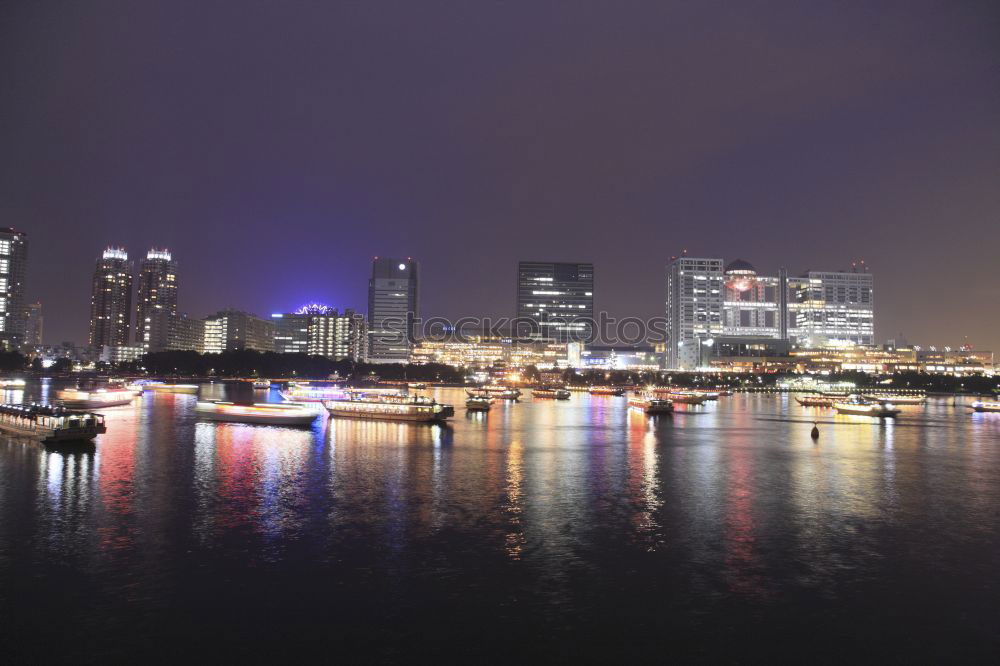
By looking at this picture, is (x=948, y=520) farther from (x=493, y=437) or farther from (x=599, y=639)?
(x=493, y=437)

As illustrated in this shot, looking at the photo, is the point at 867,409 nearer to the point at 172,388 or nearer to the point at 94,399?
the point at 94,399

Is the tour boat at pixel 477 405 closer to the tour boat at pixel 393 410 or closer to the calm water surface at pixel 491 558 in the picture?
the tour boat at pixel 393 410

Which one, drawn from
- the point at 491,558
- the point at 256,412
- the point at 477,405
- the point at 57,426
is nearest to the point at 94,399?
the point at 256,412

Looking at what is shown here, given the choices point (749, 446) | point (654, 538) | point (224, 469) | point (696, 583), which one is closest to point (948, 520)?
point (654, 538)

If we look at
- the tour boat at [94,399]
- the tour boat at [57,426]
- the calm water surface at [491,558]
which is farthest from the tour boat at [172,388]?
the calm water surface at [491,558]

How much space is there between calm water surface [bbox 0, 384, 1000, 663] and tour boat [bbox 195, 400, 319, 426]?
16446mm

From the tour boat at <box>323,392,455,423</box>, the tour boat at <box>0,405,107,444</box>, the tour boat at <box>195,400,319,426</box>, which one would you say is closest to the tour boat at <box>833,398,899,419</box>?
the tour boat at <box>323,392,455,423</box>

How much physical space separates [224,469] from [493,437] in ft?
64.0

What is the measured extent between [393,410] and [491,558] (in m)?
41.0

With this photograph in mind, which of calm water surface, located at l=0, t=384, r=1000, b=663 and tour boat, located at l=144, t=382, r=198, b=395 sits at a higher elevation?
tour boat, located at l=144, t=382, r=198, b=395

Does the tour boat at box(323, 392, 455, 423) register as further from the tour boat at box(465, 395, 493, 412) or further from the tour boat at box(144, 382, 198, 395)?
the tour boat at box(144, 382, 198, 395)

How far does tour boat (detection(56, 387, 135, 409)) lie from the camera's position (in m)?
71.7

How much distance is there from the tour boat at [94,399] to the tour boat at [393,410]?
93.7 feet

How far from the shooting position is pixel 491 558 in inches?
711
